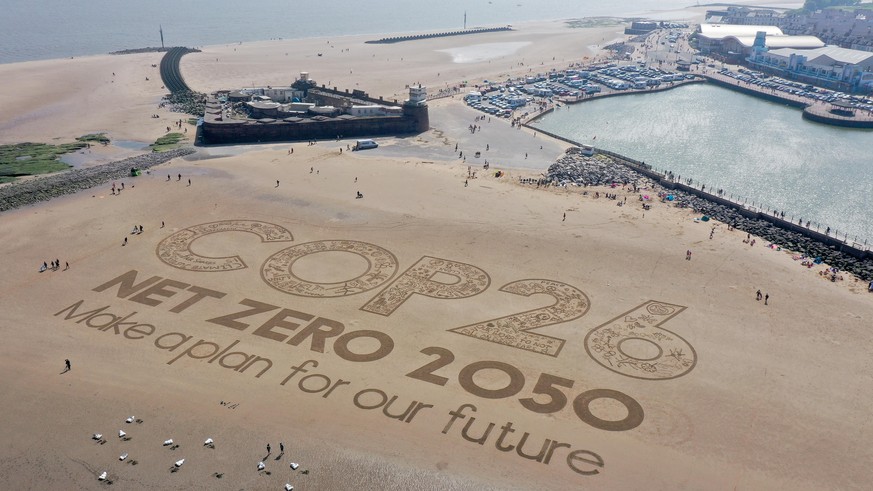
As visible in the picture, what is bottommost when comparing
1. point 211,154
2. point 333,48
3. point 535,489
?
point 535,489

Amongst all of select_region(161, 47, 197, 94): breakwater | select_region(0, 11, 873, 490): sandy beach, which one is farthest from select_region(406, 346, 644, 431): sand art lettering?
select_region(161, 47, 197, 94): breakwater

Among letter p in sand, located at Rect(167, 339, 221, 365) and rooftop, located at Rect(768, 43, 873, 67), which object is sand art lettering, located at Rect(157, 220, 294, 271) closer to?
letter p in sand, located at Rect(167, 339, 221, 365)

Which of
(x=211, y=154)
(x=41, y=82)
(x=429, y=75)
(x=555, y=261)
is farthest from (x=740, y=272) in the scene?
(x=41, y=82)

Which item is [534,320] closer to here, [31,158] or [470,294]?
[470,294]

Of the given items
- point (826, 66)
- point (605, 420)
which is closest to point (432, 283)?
point (605, 420)

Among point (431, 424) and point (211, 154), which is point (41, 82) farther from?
point (431, 424)

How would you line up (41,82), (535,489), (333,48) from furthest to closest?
(333,48), (41,82), (535,489)

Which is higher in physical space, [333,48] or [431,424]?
[333,48]
